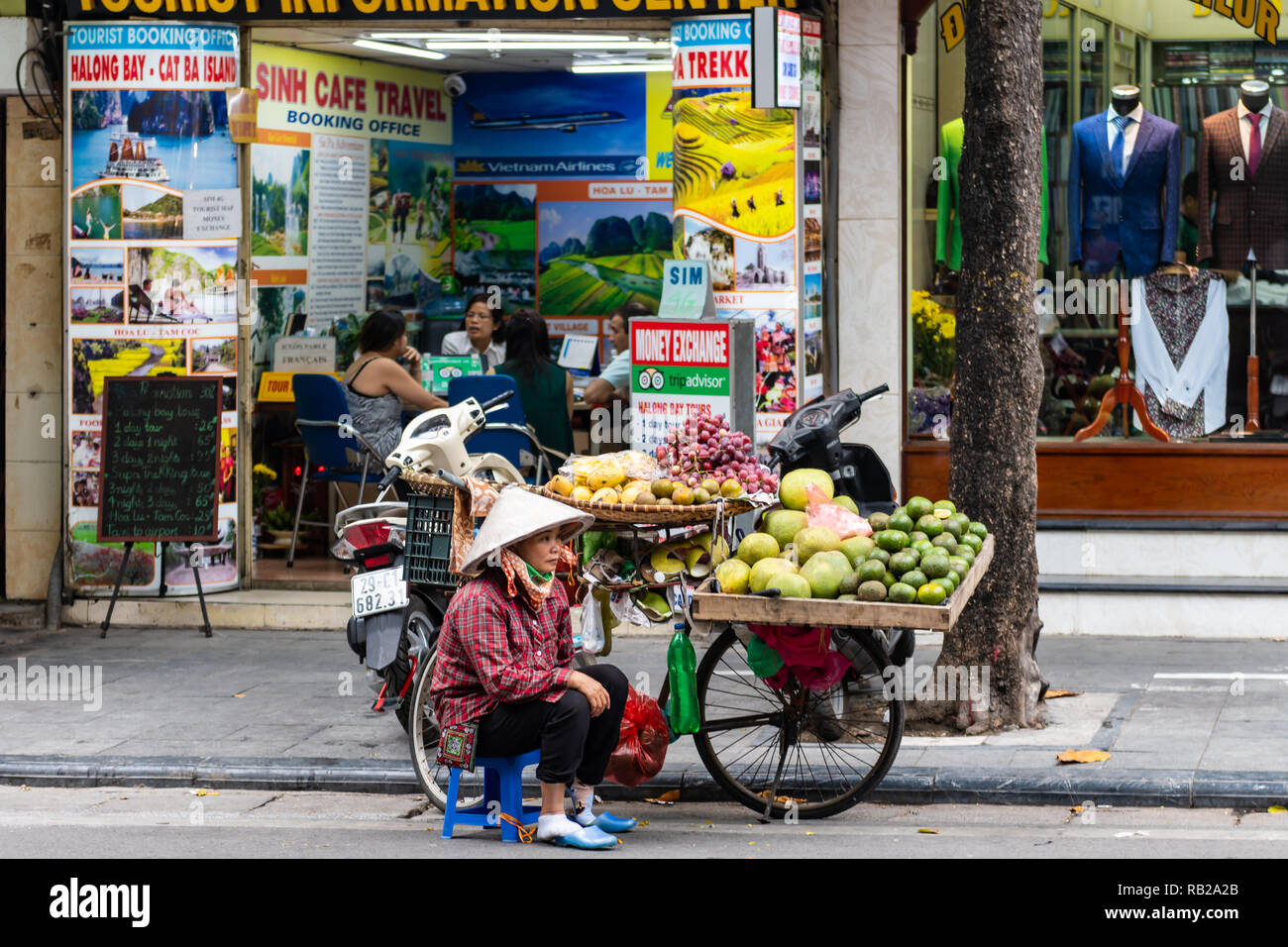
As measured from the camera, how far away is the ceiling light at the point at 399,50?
12.9 metres

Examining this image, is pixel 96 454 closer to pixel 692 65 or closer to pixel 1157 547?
pixel 692 65

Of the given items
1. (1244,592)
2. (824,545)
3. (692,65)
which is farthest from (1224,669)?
(692,65)

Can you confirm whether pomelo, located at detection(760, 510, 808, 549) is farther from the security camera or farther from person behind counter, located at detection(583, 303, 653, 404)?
the security camera

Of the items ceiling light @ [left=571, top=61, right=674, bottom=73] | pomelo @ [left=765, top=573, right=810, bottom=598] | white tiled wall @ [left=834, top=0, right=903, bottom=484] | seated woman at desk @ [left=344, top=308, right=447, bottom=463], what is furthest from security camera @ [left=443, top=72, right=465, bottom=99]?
pomelo @ [left=765, top=573, right=810, bottom=598]

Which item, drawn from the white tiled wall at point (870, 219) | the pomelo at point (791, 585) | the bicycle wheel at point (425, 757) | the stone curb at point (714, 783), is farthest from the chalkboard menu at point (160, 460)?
the pomelo at point (791, 585)

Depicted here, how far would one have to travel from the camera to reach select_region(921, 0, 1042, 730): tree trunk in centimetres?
805

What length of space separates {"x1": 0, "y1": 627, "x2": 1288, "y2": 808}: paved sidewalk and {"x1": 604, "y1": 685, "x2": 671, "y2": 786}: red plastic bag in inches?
19.2

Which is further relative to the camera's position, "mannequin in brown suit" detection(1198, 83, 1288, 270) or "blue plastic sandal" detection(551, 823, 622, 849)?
"mannequin in brown suit" detection(1198, 83, 1288, 270)

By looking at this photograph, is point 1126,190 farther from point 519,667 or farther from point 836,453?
point 519,667

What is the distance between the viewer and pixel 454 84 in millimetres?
14977

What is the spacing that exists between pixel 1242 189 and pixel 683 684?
6106 millimetres

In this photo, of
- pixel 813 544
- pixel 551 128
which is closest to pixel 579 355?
pixel 551 128

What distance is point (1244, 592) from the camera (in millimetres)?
10352

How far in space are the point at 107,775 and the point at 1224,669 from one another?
5.77 m
